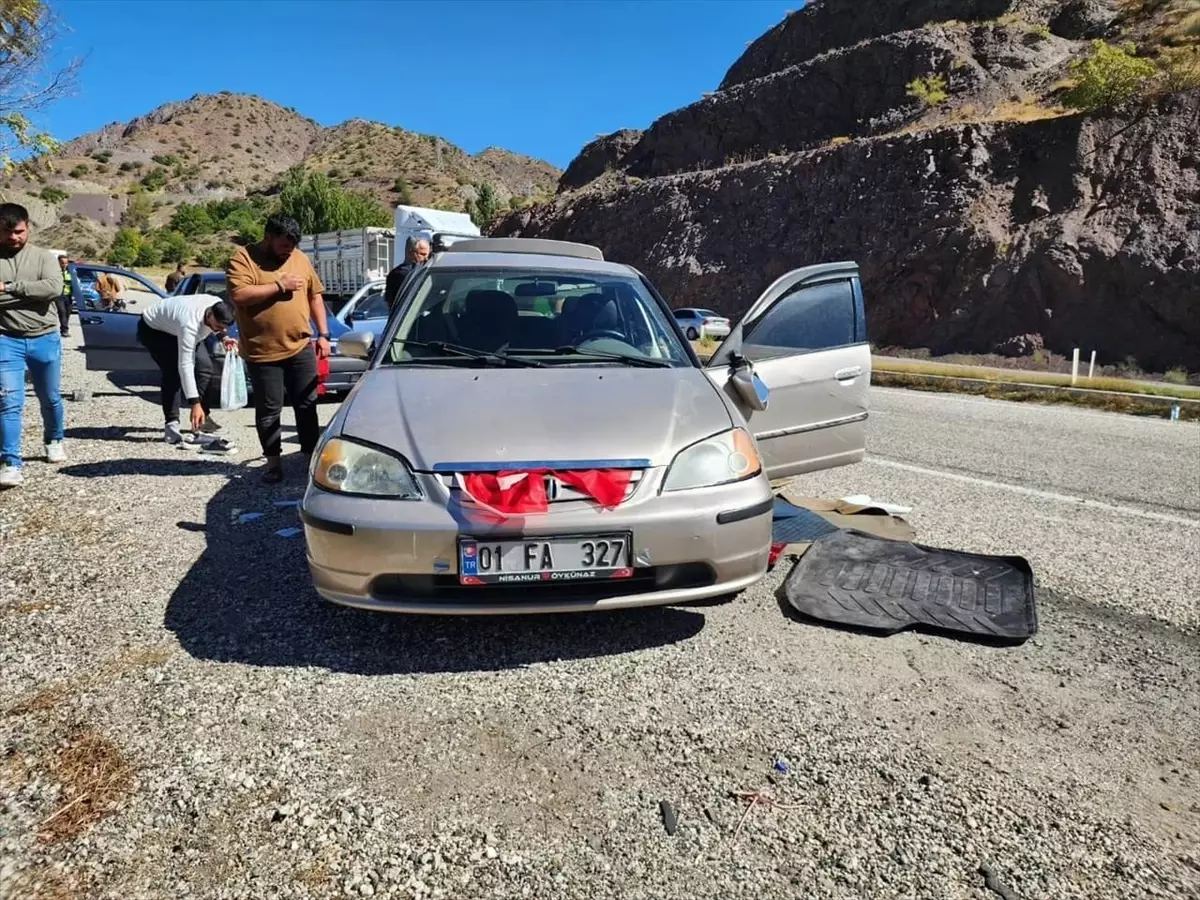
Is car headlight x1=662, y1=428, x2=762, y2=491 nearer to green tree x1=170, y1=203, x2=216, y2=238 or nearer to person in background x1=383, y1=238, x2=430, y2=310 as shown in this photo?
person in background x1=383, y1=238, x2=430, y2=310

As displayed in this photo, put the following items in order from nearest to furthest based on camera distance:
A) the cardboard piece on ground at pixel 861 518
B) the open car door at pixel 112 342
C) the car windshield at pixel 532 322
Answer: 1. the car windshield at pixel 532 322
2. the cardboard piece on ground at pixel 861 518
3. the open car door at pixel 112 342

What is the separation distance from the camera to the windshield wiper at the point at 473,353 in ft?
11.4

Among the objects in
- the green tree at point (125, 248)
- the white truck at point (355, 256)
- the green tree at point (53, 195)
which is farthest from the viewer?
the green tree at point (53, 195)

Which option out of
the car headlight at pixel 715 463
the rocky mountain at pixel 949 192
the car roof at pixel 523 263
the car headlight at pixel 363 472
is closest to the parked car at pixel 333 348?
the car roof at pixel 523 263

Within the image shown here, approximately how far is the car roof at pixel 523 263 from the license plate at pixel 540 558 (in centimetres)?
204

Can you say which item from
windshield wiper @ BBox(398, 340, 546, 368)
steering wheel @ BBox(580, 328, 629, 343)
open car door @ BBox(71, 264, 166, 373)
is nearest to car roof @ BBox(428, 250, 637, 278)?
steering wheel @ BBox(580, 328, 629, 343)

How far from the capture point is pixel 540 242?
4.96 metres

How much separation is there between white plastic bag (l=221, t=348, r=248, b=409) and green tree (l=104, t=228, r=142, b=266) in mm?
74336

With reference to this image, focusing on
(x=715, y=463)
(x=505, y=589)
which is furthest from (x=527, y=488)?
(x=715, y=463)

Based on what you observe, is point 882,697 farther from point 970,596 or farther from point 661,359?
point 661,359

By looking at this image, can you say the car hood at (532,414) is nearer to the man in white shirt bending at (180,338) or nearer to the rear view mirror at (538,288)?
the rear view mirror at (538,288)

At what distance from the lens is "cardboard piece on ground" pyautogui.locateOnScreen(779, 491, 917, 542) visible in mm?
4395

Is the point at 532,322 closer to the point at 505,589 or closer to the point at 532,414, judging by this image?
the point at 532,414

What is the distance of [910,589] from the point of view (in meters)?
3.50
